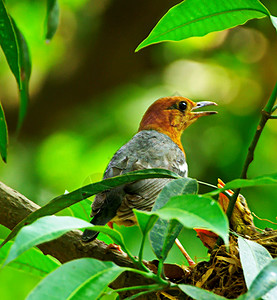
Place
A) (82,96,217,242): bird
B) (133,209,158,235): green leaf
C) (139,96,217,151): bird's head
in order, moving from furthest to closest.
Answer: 1. (139,96,217,151): bird's head
2. (82,96,217,242): bird
3. (133,209,158,235): green leaf

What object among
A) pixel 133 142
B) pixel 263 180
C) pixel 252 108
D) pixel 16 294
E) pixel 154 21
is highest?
pixel 154 21

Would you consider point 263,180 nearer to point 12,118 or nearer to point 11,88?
point 12,118

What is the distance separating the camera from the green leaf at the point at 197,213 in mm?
1388

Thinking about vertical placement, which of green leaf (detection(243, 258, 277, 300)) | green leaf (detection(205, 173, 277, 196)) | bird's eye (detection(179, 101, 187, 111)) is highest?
green leaf (detection(205, 173, 277, 196))

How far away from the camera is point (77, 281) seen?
1.50m

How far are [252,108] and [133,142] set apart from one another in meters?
2.67

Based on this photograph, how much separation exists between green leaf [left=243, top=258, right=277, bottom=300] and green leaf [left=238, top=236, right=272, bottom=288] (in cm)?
31

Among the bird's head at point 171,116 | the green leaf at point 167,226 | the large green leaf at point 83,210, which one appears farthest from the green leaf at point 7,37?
the bird's head at point 171,116

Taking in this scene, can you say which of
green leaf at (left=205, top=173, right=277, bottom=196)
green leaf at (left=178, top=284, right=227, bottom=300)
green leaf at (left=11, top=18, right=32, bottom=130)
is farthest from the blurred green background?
green leaf at (left=178, top=284, right=227, bottom=300)

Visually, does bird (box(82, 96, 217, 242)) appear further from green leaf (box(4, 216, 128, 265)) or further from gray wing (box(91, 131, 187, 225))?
green leaf (box(4, 216, 128, 265))

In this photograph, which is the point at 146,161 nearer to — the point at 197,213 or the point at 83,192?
the point at 83,192

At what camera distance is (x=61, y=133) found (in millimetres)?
6777

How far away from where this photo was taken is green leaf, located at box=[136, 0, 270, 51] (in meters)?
2.17

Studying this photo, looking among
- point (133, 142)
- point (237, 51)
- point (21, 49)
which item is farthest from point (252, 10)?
point (237, 51)
